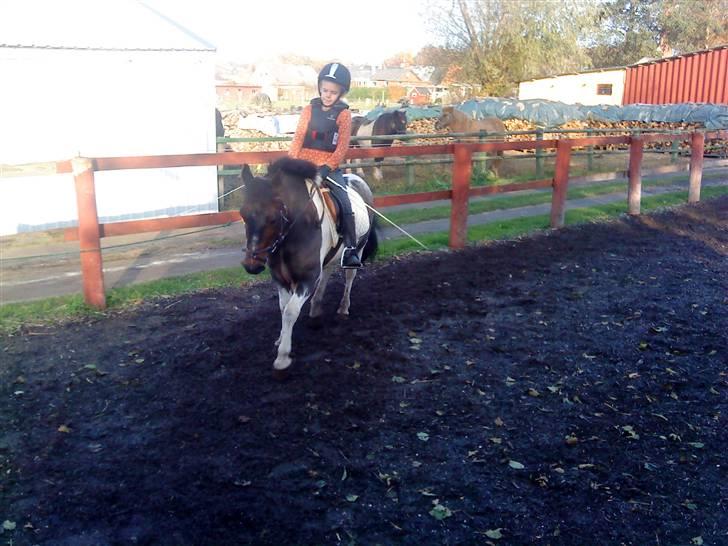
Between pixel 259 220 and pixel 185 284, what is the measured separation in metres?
3.41

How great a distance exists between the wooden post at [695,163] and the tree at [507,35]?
27.4m

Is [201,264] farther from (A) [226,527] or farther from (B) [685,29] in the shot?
(B) [685,29]

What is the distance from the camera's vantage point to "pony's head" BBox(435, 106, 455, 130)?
2316 centimetres

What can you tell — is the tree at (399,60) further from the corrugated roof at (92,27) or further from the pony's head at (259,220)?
the pony's head at (259,220)

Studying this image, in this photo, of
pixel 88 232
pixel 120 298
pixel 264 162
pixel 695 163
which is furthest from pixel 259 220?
pixel 695 163

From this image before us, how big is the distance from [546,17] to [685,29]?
1655 cm

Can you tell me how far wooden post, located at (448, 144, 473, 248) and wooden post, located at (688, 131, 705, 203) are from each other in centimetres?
696

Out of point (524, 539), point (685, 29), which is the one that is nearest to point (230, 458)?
point (524, 539)

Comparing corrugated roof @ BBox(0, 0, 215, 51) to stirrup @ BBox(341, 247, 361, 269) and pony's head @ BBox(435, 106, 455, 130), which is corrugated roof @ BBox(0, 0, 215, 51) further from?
pony's head @ BBox(435, 106, 455, 130)

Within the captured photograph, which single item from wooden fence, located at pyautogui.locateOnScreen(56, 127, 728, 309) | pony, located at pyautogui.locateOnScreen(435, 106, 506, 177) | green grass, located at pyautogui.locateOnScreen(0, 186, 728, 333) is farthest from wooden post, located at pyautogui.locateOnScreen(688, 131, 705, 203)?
pony, located at pyautogui.locateOnScreen(435, 106, 506, 177)

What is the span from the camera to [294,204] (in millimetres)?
5383

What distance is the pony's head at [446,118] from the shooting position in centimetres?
2316

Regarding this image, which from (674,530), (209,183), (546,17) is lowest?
(674,530)

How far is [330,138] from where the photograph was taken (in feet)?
20.7
